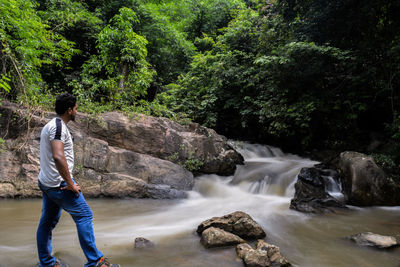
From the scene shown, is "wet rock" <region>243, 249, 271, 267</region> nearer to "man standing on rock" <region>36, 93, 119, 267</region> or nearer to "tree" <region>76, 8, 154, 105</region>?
"man standing on rock" <region>36, 93, 119, 267</region>

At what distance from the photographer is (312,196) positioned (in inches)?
256

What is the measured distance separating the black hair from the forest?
359 centimetres

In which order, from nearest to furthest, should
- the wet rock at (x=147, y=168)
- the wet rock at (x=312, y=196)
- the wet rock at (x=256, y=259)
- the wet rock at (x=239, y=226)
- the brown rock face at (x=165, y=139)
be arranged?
the wet rock at (x=256, y=259) < the wet rock at (x=239, y=226) < the wet rock at (x=312, y=196) < the wet rock at (x=147, y=168) < the brown rock face at (x=165, y=139)

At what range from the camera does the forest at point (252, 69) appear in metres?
7.70

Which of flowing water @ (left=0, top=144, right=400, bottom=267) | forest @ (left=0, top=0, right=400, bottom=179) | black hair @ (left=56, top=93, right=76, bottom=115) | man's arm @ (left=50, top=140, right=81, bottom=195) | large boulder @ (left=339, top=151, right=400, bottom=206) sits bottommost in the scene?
flowing water @ (left=0, top=144, right=400, bottom=267)

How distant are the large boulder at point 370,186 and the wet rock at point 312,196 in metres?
0.57

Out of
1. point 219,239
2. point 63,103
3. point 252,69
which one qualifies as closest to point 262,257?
point 219,239

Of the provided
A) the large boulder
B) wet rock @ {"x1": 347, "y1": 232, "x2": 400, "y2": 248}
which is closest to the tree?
the large boulder

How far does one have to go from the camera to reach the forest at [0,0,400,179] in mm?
7699

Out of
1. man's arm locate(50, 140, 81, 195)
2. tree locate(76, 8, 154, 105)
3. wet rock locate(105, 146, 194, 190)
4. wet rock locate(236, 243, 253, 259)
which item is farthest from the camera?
tree locate(76, 8, 154, 105)

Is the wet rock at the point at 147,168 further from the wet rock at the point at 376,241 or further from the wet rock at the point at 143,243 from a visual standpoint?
the wet rock at the point at 376,241

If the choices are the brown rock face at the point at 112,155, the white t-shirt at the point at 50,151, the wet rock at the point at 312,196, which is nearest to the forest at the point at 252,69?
the brown rock face at the point at 112,155

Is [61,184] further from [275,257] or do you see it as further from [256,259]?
[275,257]

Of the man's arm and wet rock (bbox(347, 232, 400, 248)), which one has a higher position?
the man's arm
